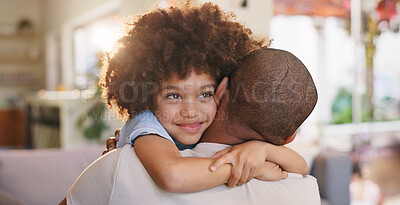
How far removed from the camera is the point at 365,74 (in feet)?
14.2

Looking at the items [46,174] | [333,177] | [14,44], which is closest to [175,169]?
[46,174]

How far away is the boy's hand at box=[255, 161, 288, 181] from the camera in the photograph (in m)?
0.71

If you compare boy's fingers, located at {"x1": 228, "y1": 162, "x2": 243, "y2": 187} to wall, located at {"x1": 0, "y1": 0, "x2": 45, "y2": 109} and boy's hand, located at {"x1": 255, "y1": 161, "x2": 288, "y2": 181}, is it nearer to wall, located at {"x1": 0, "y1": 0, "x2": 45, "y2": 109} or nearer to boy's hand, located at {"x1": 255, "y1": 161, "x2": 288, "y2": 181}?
boy's hand, located at {"x1": 255, "y1": 161, "x2": 288, "y2": 181}

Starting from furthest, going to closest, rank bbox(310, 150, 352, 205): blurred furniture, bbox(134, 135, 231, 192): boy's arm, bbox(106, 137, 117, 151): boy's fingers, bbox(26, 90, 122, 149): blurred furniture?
bbox(26, 90, 122, 149): blurred furniture → bbox(310, 150, 352, 205): blurred furniture → bbox(106, 137, 117, 151): boy's fingers → bbox(134, 135, 231, 192): boy's arm

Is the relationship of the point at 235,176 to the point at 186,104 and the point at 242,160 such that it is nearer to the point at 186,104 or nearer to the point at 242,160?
the point at 242,160

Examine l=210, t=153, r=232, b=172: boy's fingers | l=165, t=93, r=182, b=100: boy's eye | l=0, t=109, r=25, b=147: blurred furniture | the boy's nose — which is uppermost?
l=165, t=93, r=182, b=100: boy's eye

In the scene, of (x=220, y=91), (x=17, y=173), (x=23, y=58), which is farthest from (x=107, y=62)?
(x=23, y=58)

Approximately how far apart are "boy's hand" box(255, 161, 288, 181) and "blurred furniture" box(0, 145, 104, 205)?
112 cm

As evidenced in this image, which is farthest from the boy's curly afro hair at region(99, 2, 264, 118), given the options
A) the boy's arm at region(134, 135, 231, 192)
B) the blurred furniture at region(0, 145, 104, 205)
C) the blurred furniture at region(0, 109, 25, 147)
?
the blurred furniture at region(0, 109, 25, 147)

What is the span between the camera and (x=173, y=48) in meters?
0.70

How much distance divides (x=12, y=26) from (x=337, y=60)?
5.60 m

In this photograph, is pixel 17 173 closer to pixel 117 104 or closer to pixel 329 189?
pixel 117 104

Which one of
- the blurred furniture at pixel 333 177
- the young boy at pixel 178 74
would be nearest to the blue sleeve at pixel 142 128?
the young boy at pixel 178 74

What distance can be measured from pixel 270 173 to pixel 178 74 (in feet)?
0.81
